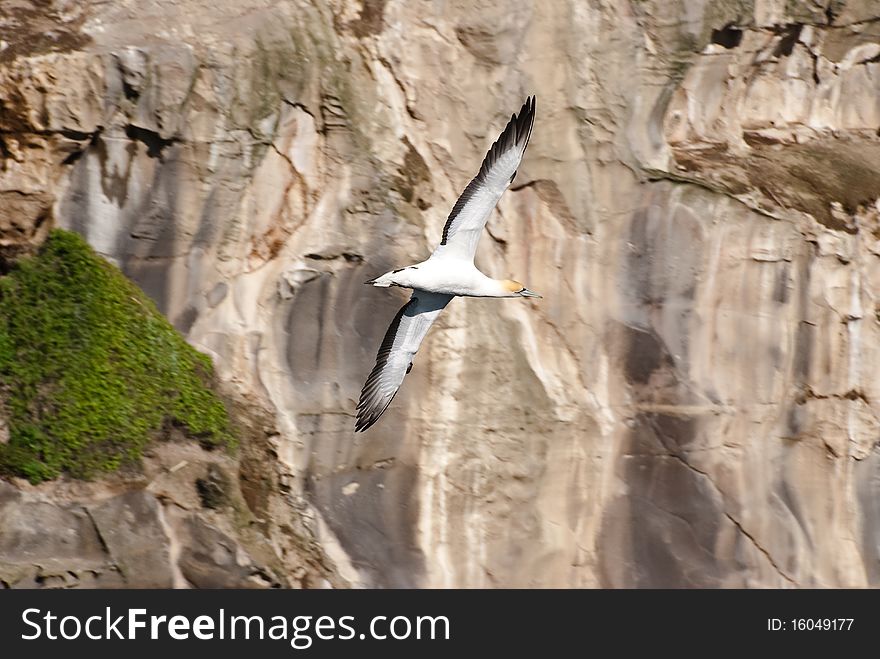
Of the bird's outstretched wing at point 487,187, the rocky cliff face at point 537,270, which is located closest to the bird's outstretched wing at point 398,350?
the bird's outstretched wing at point 487,187

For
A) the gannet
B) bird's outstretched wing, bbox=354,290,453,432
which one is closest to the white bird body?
the gannet

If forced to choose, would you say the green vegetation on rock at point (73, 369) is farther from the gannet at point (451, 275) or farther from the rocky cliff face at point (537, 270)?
the gannet at point (451, 275)

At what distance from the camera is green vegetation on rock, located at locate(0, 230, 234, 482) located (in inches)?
469

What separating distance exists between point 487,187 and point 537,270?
9.82ft

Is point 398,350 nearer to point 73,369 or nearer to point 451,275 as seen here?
point 451,275

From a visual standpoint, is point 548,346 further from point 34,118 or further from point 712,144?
point 34,118

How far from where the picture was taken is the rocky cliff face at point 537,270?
12453 mm

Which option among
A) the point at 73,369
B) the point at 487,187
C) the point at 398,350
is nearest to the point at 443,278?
the point at 487,187

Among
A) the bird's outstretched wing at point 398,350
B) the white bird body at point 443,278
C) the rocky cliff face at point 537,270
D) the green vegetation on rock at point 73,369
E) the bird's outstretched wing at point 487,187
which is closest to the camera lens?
the bird's outstretched wing at point 487,187

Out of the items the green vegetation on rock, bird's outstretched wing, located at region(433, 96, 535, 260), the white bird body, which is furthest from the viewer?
the green vegetation on rock

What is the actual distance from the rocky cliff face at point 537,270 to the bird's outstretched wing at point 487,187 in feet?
6.43

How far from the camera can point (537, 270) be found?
1345cm

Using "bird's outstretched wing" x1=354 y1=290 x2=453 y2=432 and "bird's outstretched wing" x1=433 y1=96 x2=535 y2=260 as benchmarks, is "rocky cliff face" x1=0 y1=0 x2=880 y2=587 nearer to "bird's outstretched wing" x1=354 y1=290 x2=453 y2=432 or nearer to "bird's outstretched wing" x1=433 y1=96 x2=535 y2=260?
"bird's outstretched wing" x1=354 y1=290 x2=453 y2=432

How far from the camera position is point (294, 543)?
12.7 m
